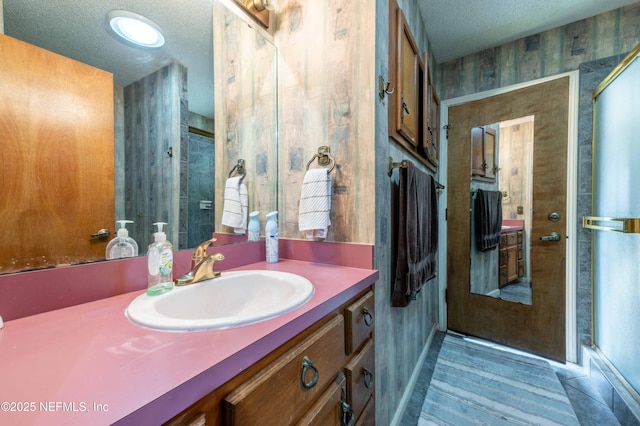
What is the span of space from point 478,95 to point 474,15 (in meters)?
0.59

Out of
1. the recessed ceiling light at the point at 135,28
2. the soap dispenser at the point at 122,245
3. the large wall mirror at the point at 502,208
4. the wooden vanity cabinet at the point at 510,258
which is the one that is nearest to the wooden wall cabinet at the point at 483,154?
the large wall mirror at the point at 502,208

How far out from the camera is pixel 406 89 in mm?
1313

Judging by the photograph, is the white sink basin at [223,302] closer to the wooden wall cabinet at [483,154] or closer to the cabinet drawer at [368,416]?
the cabinet drawer at [368,416]

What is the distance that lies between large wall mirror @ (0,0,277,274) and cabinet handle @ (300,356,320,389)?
59 cm

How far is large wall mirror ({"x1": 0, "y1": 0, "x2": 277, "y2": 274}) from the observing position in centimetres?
57

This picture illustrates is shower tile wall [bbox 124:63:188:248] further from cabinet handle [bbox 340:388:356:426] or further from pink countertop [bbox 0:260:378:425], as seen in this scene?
cabinet handle [bbox 340:388:356:426]

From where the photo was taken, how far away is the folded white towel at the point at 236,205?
109 cm

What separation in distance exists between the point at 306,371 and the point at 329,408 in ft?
0.58

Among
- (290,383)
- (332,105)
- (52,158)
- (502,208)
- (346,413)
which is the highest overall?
(332,105)

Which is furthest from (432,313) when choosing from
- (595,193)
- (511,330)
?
(595,193)

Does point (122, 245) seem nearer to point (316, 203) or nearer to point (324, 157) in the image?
point (316, 203)

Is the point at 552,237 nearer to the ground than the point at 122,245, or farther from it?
nearer to the ground

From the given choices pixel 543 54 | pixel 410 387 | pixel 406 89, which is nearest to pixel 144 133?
pixel 406 89

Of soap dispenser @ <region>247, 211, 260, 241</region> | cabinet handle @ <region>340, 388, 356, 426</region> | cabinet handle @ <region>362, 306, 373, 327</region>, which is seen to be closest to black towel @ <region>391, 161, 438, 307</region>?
cabinet handle @ <region>362, 306, 373, 327</region>
